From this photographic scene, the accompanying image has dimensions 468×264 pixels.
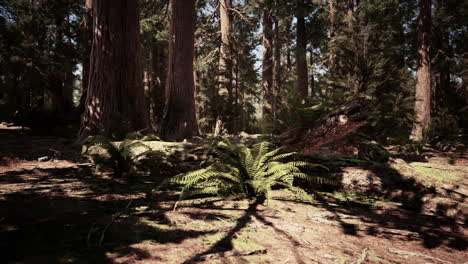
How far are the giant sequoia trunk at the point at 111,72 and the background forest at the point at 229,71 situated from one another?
51 millimetres

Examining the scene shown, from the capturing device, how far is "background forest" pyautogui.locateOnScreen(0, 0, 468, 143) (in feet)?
20.3

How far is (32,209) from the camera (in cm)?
216

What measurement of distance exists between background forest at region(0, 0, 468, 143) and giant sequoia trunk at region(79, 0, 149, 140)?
51mm

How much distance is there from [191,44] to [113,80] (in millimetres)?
3046

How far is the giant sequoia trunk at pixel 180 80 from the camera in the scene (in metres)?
7.31

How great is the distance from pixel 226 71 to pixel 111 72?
242 inches

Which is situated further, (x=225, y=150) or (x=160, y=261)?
(x=225, y=150)

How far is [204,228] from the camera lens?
2.13m

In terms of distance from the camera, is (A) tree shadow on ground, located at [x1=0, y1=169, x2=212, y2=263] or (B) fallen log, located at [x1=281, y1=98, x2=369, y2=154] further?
(B) fallen log, located at [x1=281, y1=98, x2=369, y2=154]

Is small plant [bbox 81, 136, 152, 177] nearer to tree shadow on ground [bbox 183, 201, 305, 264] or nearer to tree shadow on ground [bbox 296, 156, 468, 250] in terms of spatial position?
tree shadow on ground [bbox 183, 201, 305, 264]

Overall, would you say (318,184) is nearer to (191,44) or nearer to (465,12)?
(191,44)

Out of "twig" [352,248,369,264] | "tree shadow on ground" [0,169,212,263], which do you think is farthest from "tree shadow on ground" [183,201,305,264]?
"twig" [352,248,369,264]

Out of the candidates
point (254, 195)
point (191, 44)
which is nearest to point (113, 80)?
point (191, 44)

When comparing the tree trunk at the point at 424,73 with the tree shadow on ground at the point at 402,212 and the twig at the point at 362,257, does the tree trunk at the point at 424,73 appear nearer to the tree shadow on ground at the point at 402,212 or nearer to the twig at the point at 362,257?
the tree shadow on ground at the point at 402,212
